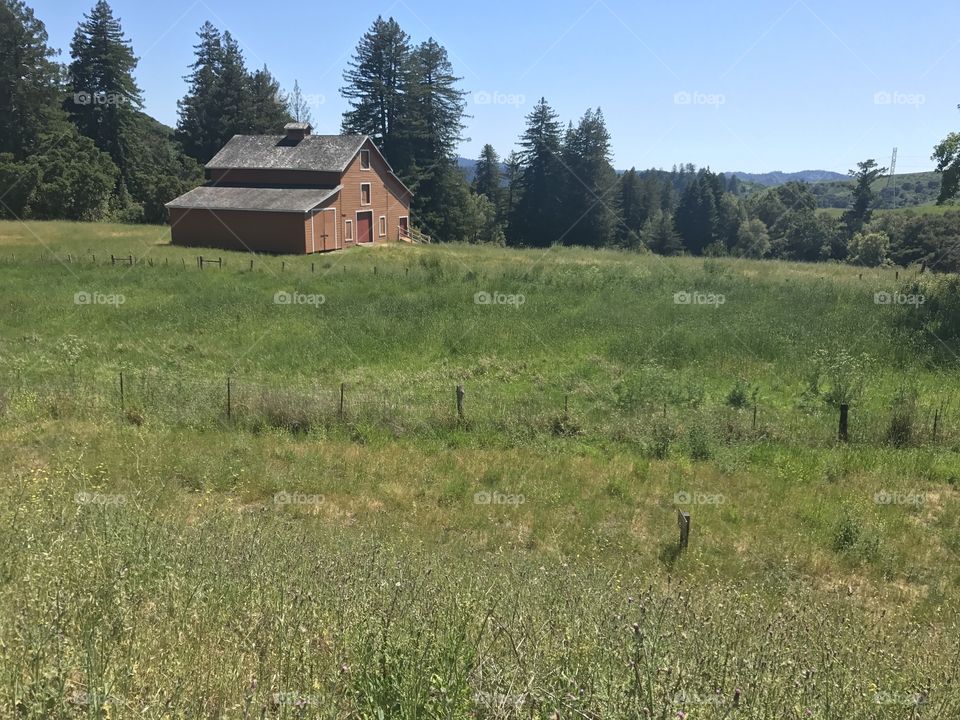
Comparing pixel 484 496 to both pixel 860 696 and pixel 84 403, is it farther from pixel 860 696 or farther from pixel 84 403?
pixel 84 403

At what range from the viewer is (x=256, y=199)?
4156 cm

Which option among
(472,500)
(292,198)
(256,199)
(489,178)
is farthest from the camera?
(489,178)

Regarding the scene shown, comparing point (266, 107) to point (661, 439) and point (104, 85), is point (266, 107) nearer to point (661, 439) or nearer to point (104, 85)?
point (104, 85)

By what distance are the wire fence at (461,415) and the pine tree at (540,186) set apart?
57187 millimetres

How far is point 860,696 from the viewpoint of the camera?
3.55 metres

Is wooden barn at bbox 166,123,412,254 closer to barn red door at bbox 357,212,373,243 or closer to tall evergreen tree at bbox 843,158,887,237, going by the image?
barn red door at bbox 357,212,373,243

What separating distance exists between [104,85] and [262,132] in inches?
591

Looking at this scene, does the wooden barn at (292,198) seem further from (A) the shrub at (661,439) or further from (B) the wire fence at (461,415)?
(A) the shrub at (661,439)

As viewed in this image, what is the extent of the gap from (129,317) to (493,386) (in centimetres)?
1344

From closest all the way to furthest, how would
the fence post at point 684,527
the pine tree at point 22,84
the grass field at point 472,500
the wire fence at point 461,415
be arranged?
the grass field at point 472,500
the fence post at point 684,527
the wire fence at point 461,415
the pine tree at point 22,84

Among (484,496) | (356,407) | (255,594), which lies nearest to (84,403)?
(356,407)

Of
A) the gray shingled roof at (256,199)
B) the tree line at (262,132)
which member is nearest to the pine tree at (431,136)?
the tree line at (262,132)

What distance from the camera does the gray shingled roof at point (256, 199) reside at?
131 ft

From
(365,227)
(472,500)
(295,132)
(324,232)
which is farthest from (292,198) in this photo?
(472,500)
